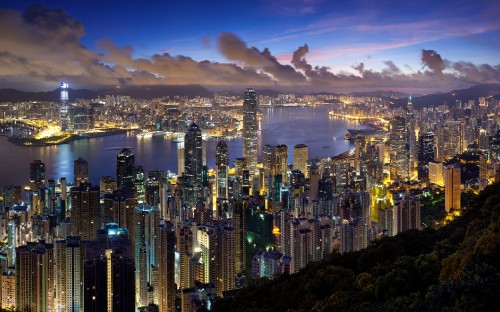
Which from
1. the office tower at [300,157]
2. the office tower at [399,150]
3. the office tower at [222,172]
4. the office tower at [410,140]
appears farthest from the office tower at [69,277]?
the office tower at [410,140]

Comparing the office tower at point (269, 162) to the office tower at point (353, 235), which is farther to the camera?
the office tower at point (269, 162)

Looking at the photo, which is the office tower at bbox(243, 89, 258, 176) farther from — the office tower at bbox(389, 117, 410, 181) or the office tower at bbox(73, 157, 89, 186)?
the office tower at bbox(73, 157, 89, 186)

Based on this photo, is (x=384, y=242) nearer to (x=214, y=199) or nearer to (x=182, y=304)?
(x=182, y=304)

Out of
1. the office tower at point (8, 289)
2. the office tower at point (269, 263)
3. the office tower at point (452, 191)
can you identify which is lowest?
the office tower at point (8, 289)

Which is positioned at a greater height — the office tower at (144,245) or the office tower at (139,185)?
the office tower at (139,185)

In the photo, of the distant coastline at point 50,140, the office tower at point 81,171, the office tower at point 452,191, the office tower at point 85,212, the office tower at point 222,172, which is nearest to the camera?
the office tower at point 85,212

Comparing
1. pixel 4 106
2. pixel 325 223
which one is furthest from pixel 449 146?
pixel 4 106

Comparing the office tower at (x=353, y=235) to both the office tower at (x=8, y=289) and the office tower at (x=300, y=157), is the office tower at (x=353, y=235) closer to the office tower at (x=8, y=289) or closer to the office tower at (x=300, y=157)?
the office tower at (x=8, y=289)
